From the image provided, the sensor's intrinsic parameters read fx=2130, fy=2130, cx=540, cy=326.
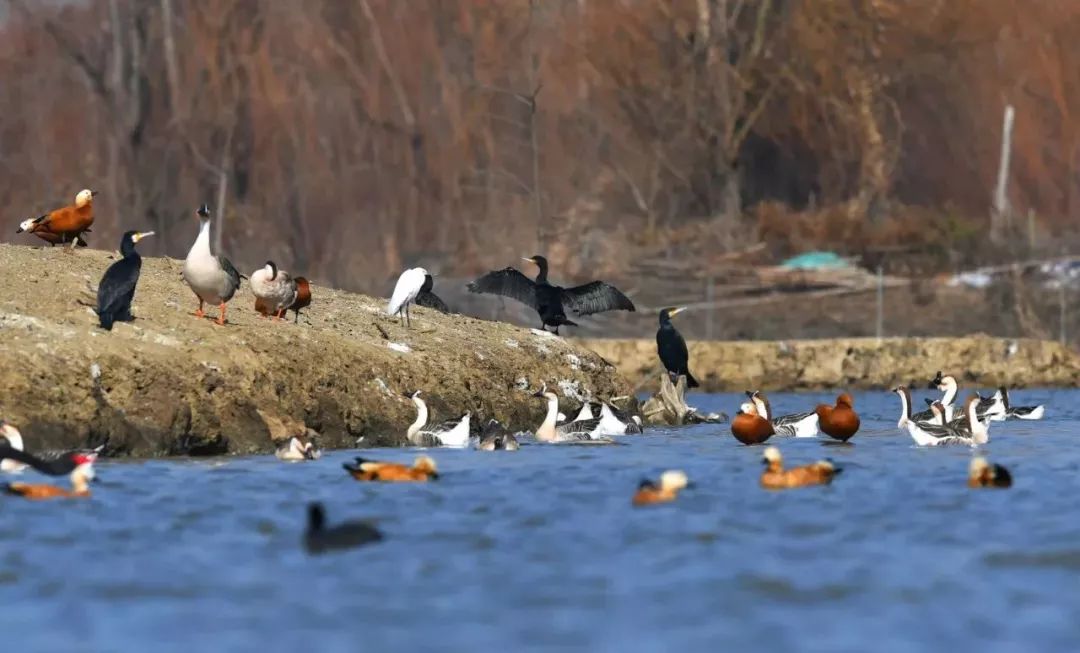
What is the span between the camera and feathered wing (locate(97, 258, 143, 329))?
21.7m

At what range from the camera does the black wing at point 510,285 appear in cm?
2853

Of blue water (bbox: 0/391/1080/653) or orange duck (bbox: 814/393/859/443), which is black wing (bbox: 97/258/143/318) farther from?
orange duck (bbox: 814/393/859/443)

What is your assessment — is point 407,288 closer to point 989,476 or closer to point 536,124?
point 989,476

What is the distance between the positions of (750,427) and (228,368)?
5489 millimetres

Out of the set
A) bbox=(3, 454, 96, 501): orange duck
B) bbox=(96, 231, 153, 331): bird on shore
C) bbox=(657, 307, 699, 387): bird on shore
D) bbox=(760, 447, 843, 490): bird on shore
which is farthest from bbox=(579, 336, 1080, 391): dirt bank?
bbox=(3, 454, 96, 501): orange duck

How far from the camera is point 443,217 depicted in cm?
5903

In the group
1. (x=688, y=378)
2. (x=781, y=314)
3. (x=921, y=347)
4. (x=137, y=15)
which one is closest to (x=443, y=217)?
(x=137, y=15)

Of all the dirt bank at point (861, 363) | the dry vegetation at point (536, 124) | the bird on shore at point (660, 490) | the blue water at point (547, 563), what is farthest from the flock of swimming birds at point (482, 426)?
the dry vegetation at point (536, 124)

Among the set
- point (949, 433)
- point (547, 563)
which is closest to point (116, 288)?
point (949, 433)

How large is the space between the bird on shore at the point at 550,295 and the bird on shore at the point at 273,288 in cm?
434

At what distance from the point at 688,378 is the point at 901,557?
14.9m

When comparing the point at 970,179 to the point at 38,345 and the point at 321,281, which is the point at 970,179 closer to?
the point at 321,281

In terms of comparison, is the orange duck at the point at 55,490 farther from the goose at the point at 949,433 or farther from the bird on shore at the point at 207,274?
the goose at the point at 949,433

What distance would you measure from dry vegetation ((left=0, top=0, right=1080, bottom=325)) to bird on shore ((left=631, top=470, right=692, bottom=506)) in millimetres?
34871
